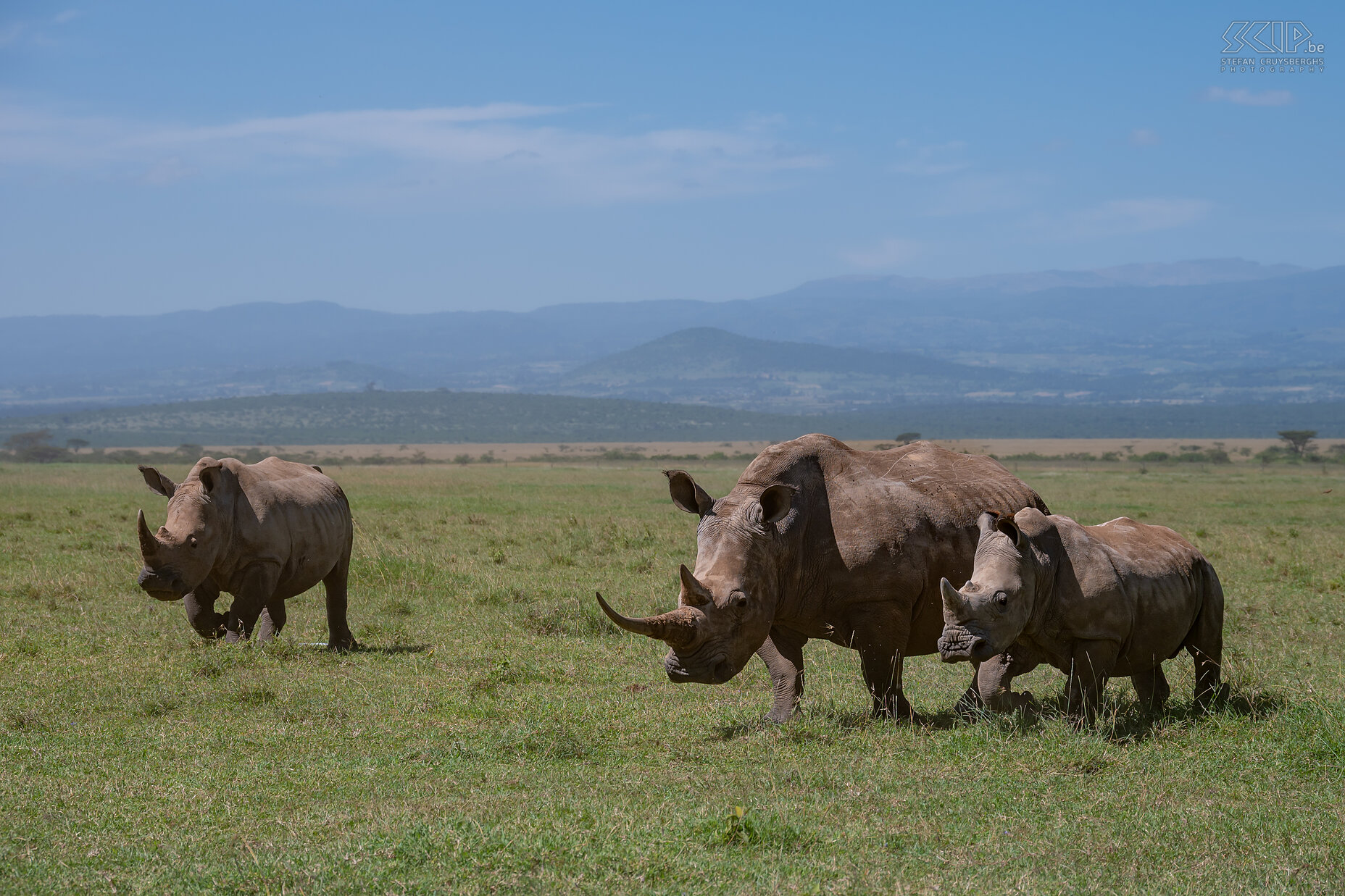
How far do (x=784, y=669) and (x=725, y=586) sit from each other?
1.31 meters

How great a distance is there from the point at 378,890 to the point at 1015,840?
9.50 ft

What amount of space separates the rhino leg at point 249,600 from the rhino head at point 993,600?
6774 millimetres

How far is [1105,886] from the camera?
17.8 ft

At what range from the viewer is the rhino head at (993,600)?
733 centimetres

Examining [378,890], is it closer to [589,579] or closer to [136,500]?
[589,579]

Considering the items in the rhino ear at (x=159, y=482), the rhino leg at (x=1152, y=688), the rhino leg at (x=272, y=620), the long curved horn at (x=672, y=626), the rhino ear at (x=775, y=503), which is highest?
the rhino ear at (x=775, y=503)

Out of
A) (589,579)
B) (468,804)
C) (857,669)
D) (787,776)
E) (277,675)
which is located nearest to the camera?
(468,804)

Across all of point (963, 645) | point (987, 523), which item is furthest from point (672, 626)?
point (987, 523)

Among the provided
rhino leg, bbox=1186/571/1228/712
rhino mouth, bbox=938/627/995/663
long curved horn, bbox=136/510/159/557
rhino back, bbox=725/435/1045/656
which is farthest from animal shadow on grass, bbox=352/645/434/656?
rhino leg, bbox=1186/571/1228/712

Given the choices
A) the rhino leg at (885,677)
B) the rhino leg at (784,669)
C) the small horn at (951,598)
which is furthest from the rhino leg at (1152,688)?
the rhino leg at (784,669)

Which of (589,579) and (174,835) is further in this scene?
(589,579)

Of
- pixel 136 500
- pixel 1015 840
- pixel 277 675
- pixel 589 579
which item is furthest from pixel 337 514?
pixel 136 500

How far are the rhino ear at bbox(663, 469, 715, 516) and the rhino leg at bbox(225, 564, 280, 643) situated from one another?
5123mm

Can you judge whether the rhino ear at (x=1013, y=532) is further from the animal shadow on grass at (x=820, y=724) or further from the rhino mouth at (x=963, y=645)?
the animal shadow on grass at (x=820, y=724)
